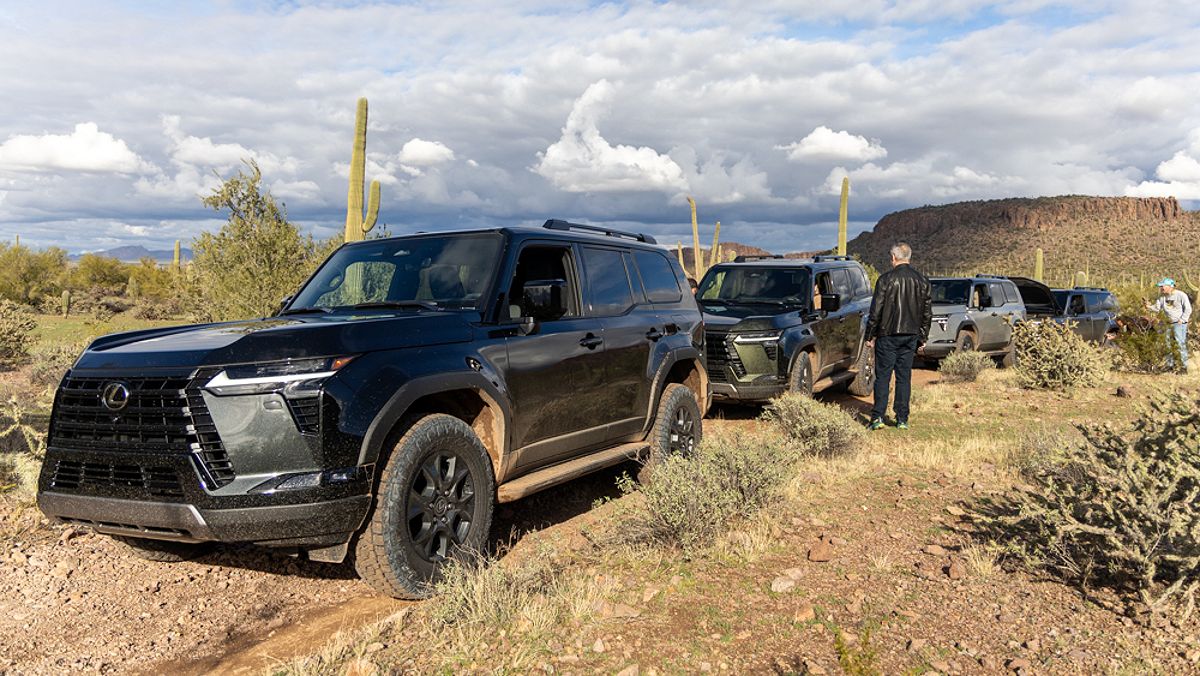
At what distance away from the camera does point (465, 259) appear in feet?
17.2

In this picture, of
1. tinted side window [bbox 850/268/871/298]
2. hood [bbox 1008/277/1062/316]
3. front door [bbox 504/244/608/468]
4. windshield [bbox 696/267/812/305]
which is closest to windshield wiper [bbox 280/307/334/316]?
front door [bbox 504/244/608/468]

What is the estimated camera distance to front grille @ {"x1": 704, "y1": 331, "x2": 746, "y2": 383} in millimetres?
9836

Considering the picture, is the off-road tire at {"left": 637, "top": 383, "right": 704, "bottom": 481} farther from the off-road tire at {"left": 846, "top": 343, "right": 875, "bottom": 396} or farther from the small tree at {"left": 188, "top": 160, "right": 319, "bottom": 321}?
the small tree at {"left": 188, "top": 160, "right": 319, "bottom": 321}

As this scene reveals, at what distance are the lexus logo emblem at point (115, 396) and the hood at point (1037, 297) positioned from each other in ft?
59.5

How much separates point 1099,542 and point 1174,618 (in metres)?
0.60

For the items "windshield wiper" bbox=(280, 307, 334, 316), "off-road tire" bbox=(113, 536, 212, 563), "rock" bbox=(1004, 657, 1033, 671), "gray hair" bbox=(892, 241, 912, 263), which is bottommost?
"off-road tire" bbox=(113, 536, 212, 563)

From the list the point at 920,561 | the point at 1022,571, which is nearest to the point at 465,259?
the point at 920,561

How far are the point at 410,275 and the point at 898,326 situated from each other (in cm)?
631

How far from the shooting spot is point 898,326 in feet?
31.4

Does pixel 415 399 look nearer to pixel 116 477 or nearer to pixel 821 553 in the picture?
pixel 116 477

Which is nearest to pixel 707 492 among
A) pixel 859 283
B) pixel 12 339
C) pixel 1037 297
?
pixel 859 283

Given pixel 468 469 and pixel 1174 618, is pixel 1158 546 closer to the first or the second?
pixel 1174 618

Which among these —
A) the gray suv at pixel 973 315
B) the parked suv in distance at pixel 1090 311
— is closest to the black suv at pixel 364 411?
the gray suv at pixel 973 315

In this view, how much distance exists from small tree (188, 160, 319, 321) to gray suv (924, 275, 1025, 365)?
11.5 meters
